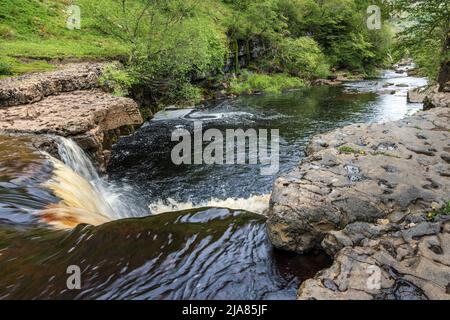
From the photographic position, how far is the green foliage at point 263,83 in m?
31.3

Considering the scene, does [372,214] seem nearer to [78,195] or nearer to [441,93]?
[78,195]

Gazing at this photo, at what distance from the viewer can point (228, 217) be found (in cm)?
581

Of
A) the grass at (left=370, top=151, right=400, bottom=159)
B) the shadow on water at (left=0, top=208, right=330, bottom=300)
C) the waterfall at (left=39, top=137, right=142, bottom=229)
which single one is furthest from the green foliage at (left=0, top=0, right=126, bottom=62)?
the grass at (left=370, top=151, right=400, bottom=159)

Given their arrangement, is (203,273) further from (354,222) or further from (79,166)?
(79,166)

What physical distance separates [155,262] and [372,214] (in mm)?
3331

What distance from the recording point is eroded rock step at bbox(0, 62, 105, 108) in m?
10.6

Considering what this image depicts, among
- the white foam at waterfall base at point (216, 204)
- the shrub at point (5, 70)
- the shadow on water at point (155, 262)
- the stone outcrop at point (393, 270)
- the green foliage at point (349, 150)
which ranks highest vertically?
the shrub at point (5, 70)

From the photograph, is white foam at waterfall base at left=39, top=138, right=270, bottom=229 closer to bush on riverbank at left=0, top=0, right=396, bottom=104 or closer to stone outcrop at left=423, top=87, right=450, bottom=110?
bush on riverbank at left=0, top=0, right=396, bottom=104

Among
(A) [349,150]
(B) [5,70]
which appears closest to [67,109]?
(B) [5,70]

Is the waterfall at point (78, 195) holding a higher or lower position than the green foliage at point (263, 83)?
lower

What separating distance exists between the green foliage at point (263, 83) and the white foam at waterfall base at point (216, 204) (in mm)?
21463

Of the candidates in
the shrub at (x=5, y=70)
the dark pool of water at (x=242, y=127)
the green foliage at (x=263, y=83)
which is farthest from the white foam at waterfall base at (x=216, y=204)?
the green foliage at (x=263, y=83)

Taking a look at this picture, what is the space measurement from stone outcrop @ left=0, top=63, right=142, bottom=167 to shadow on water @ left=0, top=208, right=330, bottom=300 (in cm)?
445

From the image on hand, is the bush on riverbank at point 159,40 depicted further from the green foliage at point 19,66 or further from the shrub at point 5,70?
the shrub at point 5,70
